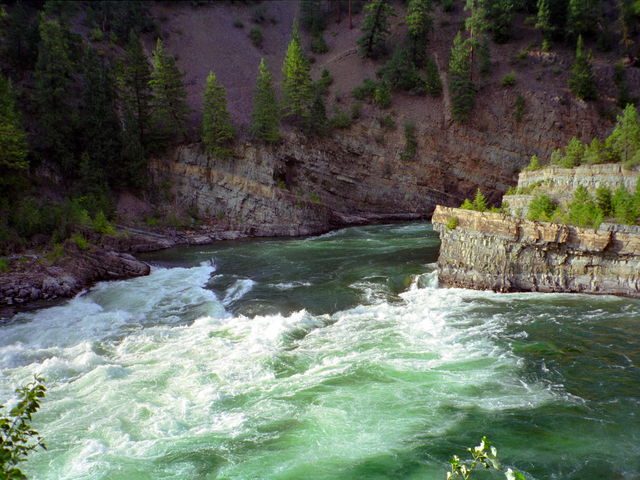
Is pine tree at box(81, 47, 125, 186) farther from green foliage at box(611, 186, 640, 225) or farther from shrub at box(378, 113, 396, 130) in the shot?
green foliage at box(611, 186, 640, 225)

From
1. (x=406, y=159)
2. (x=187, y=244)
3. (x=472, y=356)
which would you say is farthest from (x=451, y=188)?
(x=472, y=356)

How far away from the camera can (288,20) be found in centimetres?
6406

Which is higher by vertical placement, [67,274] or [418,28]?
[418,28]

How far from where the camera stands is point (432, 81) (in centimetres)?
4553

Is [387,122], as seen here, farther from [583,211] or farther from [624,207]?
[624,207]

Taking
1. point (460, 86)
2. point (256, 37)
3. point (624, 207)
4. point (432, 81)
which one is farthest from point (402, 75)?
point (624, 207)

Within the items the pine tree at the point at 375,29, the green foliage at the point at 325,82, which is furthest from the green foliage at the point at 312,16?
the green foliage at the point at 325,82

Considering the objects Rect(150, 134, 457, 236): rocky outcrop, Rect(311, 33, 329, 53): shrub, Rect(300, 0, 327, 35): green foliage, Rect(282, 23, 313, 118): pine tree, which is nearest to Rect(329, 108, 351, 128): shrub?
Rect(150, 134, 457, 236): rocky outcrop

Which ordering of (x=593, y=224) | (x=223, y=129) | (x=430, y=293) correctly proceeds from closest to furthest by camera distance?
(x=593, y=224) < (x=430, y=293) < (x=223, y=129)

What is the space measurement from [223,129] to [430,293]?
25257mm

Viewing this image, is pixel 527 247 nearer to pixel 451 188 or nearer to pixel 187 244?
pixel 187 244

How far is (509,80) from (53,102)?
40.5m

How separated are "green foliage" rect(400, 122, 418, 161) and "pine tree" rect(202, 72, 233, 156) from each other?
16965mm

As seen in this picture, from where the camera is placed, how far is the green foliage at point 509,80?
146 feet
